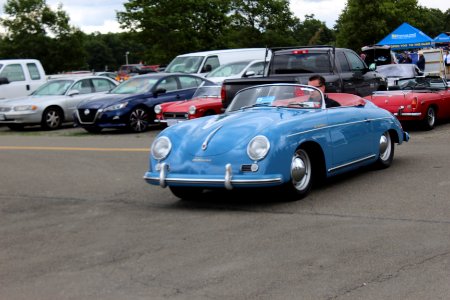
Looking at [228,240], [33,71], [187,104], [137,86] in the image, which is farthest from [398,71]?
[228,240]

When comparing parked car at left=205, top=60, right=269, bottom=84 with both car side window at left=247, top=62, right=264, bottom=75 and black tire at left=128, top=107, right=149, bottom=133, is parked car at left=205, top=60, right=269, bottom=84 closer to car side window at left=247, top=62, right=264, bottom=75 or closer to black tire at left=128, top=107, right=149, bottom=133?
car side window at left=247, top=62, right=264, bottom=75

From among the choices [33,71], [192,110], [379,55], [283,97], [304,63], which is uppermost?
[33,71]

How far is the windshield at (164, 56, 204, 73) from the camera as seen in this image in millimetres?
23125

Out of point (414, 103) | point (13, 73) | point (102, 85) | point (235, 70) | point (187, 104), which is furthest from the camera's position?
point (13, 73)

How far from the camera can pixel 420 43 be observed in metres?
39.3

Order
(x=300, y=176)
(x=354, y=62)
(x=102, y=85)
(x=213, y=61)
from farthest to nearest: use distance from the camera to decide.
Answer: (x=213, y=61)
(x=102, y=85)
(x=354, y=62)
(x=300, y=176)

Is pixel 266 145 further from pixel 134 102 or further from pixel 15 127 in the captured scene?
pixel 15 127

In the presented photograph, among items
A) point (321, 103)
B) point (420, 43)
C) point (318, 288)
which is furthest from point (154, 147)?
point (420, 43)

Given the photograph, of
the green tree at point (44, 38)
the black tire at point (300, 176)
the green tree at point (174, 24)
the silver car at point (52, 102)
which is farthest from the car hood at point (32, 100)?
the green tree at point (44, 38)

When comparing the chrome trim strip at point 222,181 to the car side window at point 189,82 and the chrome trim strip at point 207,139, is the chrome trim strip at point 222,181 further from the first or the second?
the car side window at point 189,82

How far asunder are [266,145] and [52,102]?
46.4 ft

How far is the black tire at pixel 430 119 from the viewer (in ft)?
48.4

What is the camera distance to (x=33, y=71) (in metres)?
23.3

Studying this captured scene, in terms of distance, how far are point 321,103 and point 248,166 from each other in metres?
1.83
